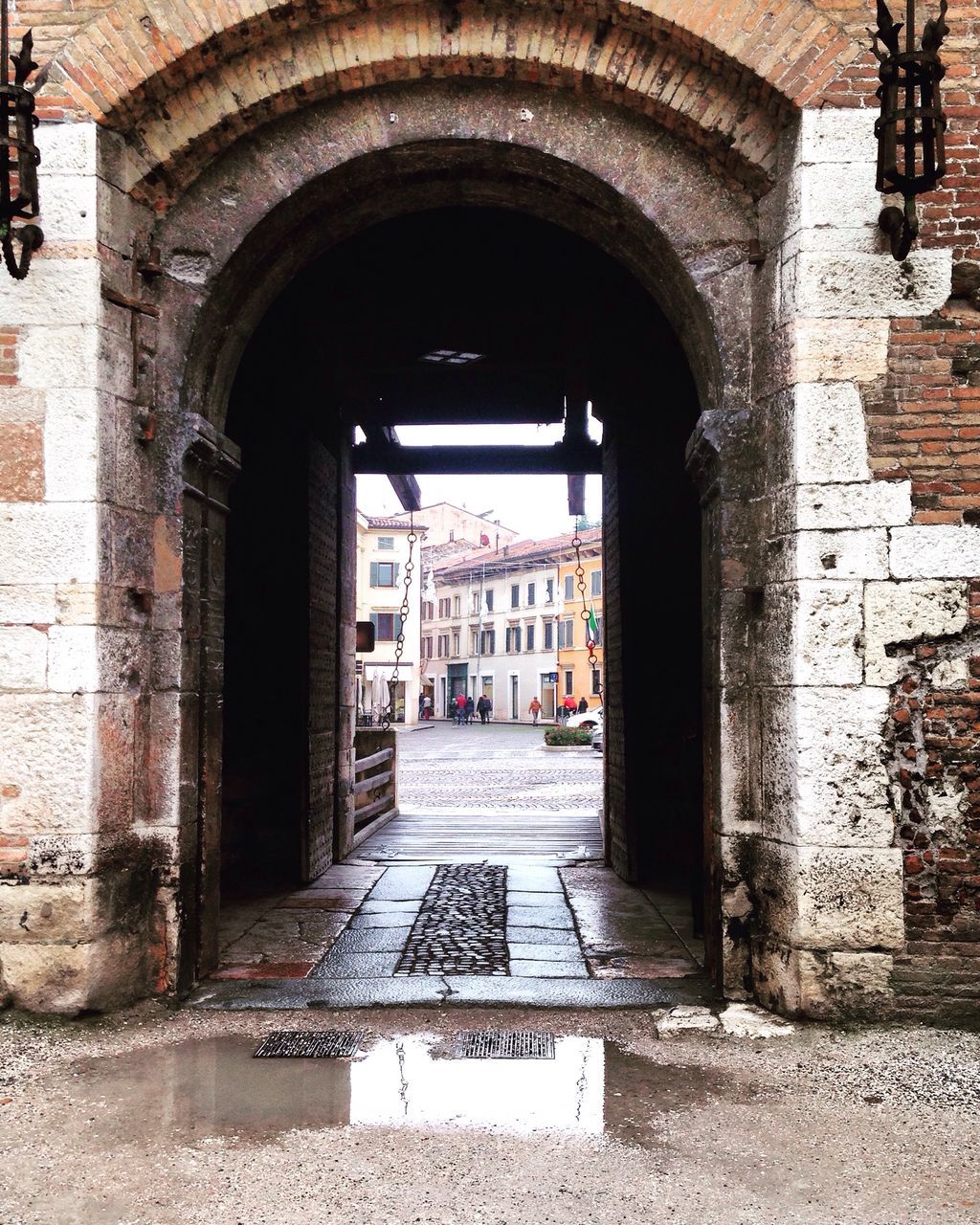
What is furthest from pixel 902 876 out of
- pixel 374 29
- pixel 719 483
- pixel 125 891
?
pixel 374 29

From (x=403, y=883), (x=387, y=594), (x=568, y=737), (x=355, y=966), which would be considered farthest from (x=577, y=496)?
(x=387, y=594)

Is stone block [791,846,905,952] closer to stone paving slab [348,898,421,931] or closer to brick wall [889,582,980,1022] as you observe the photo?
brick wall [889,582,980,1022]

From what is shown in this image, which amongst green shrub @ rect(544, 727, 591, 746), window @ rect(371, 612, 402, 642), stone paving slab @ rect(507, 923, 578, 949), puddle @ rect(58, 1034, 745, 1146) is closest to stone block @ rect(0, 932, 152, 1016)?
puddle @ rect(58, 1034, 745, 1146)

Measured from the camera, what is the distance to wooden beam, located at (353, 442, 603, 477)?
368 inches

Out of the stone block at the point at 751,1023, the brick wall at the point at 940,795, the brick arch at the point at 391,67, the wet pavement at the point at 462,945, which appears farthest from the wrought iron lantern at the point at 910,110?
the wet pavement at the point at 462,945

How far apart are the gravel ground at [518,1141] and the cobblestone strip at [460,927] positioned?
92 cm

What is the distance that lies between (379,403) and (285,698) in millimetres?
2881

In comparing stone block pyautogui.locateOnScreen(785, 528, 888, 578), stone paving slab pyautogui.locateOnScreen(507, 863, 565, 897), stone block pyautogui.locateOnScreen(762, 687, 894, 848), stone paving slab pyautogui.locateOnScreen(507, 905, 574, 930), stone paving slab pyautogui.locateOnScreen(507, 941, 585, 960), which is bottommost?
stone paving slab pyautogui.locateOnScreen(507, 863, 565, 897)

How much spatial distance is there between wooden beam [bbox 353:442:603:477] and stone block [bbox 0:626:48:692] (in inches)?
219

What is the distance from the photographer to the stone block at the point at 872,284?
4.09m

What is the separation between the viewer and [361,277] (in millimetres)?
7145

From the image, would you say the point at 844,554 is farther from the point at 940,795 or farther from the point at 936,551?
the point at 940,795

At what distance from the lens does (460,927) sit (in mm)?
5621

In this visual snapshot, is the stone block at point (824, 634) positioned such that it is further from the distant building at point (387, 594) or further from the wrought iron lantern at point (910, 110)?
the distant building at point (387, 594)
